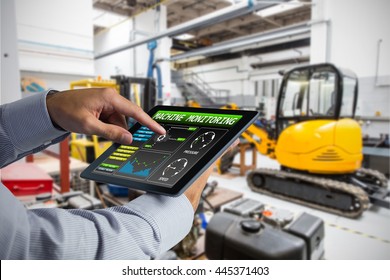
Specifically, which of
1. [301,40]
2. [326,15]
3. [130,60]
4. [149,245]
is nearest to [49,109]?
[149,245]

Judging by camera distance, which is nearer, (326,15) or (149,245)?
(149,245)

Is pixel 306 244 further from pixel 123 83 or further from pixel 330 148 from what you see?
pixel 123 83

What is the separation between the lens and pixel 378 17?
18.6 ft

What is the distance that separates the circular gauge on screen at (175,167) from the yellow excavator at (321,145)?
362cm

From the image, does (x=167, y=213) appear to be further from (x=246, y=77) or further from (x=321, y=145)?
(x=246, y=77)

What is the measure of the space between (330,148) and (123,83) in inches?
115

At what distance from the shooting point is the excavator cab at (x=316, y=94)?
3.83 meters

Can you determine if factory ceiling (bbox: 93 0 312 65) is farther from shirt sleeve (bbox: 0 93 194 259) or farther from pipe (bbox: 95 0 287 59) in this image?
shirt sleeve (bbox: 0 93 194 259)

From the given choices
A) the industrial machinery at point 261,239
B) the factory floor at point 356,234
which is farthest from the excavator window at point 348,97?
the industrial machinery at point 261,239

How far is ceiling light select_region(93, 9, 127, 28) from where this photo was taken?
9962mm

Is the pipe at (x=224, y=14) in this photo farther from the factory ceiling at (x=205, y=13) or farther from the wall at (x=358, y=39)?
the factory ceiling at (x=205, y=13)

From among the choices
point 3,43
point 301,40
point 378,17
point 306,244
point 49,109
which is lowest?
point 306,244

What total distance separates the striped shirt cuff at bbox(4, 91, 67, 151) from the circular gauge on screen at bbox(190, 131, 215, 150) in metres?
0.35

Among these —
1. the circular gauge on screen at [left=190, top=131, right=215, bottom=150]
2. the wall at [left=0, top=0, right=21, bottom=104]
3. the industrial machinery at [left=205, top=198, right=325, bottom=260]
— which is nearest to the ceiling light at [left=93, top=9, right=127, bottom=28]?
the wall at [left=0, top=0, right=21, bottom=104]
